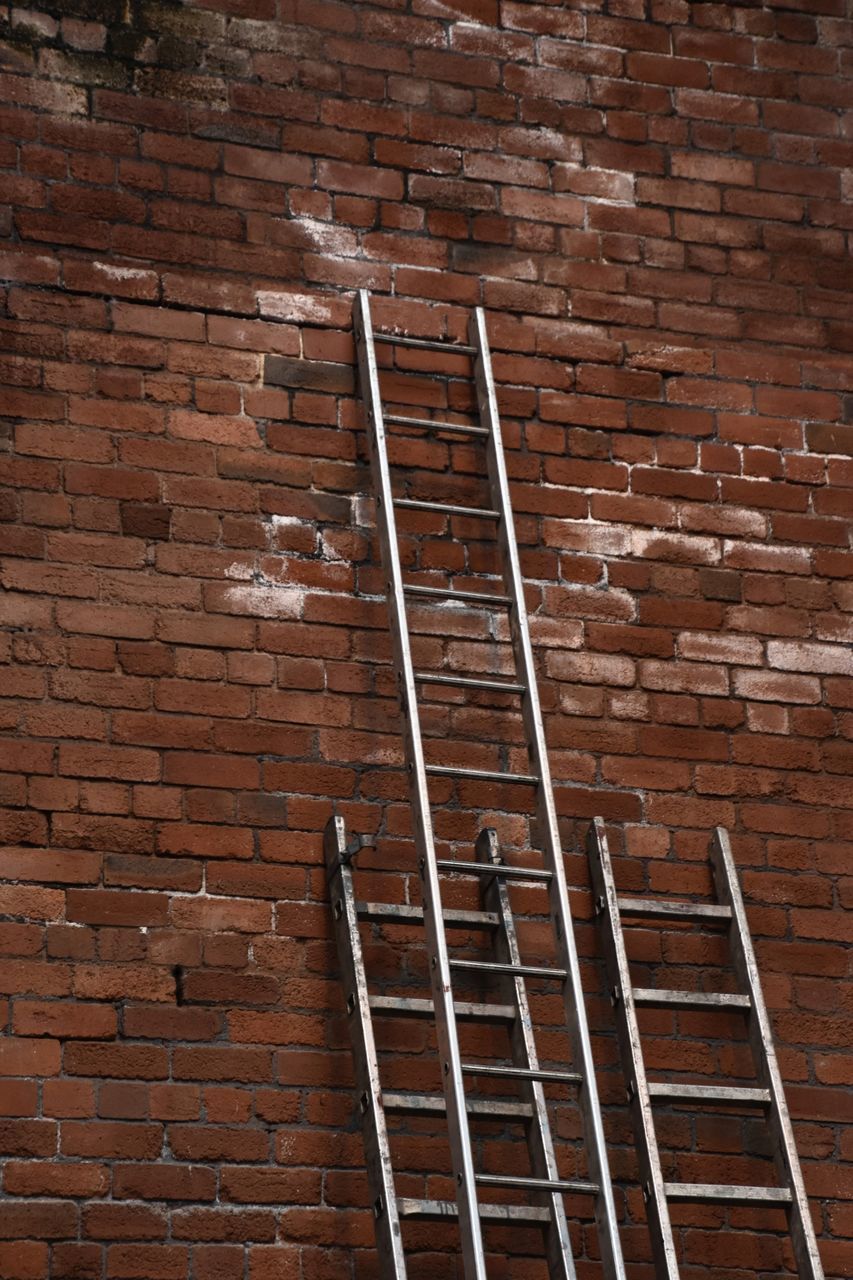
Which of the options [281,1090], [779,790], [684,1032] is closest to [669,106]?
[779,790]

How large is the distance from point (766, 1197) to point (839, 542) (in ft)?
5.46

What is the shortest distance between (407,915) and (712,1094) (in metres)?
0.76

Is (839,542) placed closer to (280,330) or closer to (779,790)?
(779,790)

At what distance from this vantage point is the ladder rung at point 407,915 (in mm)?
4066

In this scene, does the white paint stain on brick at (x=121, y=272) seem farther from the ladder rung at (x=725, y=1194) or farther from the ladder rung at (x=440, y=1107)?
the ladder rung at (x=725, y=1194)

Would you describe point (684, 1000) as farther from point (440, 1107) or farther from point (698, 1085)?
point (440, 1107)

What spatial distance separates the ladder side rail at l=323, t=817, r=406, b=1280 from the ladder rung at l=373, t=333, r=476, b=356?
3.95 feet

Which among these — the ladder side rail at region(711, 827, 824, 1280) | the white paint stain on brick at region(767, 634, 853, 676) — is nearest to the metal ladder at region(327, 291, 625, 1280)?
the ladder side rail at region(711, 827, 824, 1280)

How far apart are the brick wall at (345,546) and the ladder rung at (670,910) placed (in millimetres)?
96

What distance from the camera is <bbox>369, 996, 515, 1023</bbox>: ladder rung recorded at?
397cm

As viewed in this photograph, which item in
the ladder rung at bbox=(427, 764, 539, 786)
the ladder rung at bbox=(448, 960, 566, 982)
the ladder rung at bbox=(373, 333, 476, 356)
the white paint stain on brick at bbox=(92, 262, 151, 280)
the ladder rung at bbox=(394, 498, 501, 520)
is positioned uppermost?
the white paint stain on brick at bbox=(92, 262, 151, 280)

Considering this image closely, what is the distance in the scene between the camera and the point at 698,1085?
13.4 ft

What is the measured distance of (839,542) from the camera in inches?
188

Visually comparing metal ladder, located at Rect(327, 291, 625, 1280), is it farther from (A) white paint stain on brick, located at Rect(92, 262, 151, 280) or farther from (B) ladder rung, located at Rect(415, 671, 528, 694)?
(A) white paint stain on brick, located at Rect(92, 262, 151, 280)
